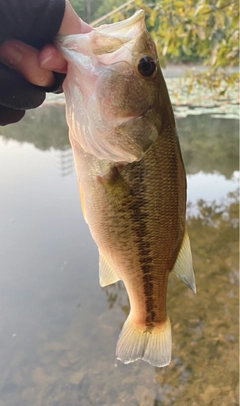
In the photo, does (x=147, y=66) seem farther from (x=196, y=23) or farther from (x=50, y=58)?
(x=196, y=23)

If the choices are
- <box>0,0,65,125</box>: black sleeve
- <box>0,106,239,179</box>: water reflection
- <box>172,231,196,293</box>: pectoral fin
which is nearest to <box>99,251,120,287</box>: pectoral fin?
<box>172,231,196,293</box>: pectoral fin

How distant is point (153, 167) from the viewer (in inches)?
44.4

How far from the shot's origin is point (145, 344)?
1.40 m

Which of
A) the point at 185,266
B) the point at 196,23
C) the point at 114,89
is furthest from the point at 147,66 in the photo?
the point at 196,23

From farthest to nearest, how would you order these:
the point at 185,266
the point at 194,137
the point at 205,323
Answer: the point at 194,137 < the point at 205,323 < the point at 185,266

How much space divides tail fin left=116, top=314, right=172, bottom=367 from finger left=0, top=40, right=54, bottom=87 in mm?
903

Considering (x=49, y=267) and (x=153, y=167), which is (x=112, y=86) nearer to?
(x=153, y=167)

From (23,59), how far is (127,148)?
370mm

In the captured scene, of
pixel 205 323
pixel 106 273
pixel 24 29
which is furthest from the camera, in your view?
pixel 205 323

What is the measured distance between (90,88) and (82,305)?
261cm

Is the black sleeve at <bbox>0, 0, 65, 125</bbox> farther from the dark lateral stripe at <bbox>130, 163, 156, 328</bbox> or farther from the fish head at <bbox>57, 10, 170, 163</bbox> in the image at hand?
the dark lateral stripe at <bbox>130, 163, 156, 328</bbox>

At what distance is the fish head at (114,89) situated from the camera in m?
1.04

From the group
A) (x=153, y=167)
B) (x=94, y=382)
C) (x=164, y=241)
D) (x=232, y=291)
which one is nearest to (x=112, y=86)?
(x=153, y=167)

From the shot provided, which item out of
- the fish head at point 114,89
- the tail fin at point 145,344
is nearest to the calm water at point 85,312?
the tail fin at point 145,344
